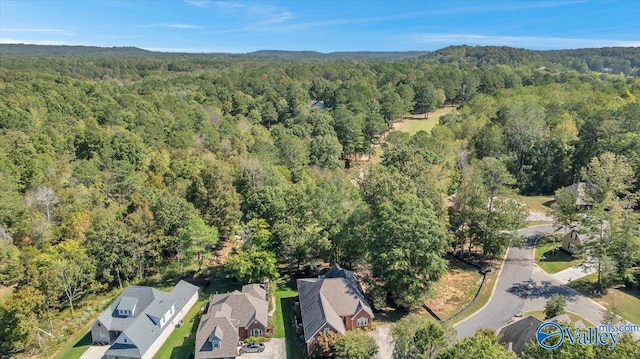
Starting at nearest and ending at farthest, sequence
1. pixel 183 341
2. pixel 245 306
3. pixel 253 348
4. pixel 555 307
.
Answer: pixel 555 307, pixel 253 348, pixel 183 341, pixel 245 306

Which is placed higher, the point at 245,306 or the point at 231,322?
the point at 245,306

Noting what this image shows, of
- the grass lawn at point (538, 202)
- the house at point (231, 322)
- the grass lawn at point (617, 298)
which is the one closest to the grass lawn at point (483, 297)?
the grass lawn at point (617, 298)

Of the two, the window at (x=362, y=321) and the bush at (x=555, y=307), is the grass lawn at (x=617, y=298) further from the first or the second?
the window at (x=362, y=321)

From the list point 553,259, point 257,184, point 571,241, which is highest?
point 257,184

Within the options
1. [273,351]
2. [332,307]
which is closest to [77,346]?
[273,351]

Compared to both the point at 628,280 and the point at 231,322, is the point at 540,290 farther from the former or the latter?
the point at 231,322

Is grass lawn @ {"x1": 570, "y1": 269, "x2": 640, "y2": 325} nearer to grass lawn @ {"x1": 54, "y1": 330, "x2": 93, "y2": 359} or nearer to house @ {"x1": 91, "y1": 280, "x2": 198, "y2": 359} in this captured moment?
house @ {"x1": 91, "y1": 280, "x2": 198, "y2": 359}

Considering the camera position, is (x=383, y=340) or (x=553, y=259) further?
(x=553, y=259)
